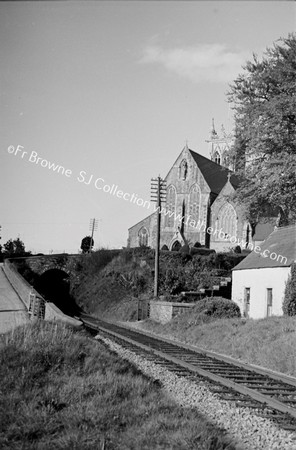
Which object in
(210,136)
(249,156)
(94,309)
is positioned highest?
(210,136)

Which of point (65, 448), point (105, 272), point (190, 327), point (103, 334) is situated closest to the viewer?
point (65, 448)

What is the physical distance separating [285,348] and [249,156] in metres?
12.0

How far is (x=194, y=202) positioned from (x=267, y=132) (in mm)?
42164

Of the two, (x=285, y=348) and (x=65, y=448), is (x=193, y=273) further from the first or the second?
(x=65, y=448)

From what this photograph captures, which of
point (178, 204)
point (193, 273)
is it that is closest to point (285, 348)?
point (193, 273)

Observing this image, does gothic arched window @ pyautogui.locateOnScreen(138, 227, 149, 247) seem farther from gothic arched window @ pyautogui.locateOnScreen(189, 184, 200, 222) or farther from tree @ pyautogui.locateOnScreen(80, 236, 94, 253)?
tree @ pyautogui.locateOnScreen(80, 236, 94, 253)

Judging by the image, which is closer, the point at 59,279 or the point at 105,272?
the point at 105,272

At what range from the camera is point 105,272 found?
4175cm

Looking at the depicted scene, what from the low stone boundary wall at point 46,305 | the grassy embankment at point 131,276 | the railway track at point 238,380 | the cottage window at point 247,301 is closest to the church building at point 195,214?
the grassy embankment at point 131,276

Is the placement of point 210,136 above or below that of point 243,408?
above

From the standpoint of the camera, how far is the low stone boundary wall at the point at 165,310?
25.5m

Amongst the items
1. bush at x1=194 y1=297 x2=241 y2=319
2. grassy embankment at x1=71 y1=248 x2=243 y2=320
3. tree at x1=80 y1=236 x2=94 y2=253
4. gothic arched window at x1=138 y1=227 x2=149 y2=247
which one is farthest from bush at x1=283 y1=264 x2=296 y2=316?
tree at x1=80 y1=236 x2=94 y2=253

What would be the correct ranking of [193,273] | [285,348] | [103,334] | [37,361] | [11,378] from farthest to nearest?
[193,273] < [103,334] < [285,348] < [37,361] < [11,378]

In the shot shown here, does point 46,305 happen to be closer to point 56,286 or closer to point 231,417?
point 231,417
